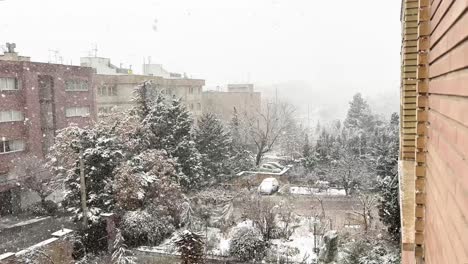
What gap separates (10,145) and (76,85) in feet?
18.0

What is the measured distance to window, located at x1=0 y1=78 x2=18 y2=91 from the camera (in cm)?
1823

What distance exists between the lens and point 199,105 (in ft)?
124

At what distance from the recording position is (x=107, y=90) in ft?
98.5

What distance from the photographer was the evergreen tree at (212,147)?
2102 cm

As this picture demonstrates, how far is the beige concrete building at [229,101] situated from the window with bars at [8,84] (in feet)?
80.3

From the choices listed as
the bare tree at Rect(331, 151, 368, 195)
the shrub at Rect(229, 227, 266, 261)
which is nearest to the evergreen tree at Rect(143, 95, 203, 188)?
the bare tree at Rect(331, 151, 368, 195)

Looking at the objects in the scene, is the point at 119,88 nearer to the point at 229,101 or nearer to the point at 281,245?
the point at 229,101

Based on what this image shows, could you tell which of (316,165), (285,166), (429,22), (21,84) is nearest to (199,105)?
(285,166)

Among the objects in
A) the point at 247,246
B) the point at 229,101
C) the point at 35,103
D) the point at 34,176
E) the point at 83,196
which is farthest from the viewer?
the point at 229,101

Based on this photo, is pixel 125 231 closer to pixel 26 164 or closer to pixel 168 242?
pixel 168 242

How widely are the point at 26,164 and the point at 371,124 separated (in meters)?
24.7

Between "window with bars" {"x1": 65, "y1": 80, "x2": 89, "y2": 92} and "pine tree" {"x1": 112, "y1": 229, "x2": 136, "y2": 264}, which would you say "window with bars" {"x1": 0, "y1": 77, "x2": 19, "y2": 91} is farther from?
"pine tree" {"x1": 112, "y1": 229, "x2": 136, "y2": 264}

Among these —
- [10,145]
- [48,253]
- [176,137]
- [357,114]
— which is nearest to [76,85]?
[10,145]

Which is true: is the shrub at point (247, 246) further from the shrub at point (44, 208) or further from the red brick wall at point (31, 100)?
the red brick wall at point (31, 100)
